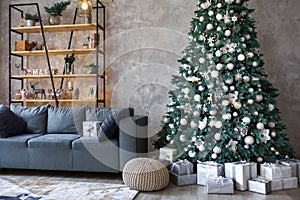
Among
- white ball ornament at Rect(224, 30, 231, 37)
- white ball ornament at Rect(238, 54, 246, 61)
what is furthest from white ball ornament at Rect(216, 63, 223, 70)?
white ball ornament at Rect(224, 30, 231, 37)

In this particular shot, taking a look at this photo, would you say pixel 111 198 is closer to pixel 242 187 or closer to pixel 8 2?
pixel 242 187

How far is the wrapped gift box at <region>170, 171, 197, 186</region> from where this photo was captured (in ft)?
11.8

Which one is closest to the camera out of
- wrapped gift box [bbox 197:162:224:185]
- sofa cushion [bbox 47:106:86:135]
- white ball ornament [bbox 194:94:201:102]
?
wrapped gift box [bbox 197:162:224:185]

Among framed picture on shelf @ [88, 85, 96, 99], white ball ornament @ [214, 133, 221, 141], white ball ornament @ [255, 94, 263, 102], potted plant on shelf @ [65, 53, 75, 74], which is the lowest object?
white ball ornament @ [214, 133, 221, 141]

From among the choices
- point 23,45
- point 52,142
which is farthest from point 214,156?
point 23,45

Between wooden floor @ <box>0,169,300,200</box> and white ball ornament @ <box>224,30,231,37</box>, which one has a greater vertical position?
white ball ornament @ <box>224,30,231,37</box>

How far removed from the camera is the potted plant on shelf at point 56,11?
5238 mm

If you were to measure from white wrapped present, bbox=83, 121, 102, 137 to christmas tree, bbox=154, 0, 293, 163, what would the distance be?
1.02 metres

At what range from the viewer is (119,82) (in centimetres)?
540

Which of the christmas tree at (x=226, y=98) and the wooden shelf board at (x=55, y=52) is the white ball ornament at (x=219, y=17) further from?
the wooden shelf board at (x=55, y=52)

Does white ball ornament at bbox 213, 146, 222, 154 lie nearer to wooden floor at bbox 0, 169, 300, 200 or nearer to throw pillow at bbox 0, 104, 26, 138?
wooden floor at bbox 0, 169, 300, 200

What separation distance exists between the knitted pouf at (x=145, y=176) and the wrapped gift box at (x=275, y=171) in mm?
1144

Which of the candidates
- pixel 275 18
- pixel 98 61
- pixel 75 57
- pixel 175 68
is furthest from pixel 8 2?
pixel 275 18

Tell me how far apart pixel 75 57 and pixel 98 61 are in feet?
1.54
